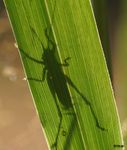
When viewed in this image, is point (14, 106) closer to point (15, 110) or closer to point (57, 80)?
point (15, 110)

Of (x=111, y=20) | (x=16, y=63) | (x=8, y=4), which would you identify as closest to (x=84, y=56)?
(x=8, y=4)

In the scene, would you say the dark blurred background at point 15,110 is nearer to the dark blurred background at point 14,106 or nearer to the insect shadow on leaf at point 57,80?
the dark blurred background at point 14,106

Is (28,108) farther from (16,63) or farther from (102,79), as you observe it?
(102,79)

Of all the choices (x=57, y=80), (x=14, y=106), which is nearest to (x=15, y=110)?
(x=14, y=106)

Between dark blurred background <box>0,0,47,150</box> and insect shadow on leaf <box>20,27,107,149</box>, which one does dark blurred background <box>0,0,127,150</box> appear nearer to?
dark blurred background <box>0,0,47,150</box>

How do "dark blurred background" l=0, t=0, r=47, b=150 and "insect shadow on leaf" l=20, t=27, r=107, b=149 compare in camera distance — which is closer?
"insect shadow on leaf" l=20, t=27, r=107, b=149

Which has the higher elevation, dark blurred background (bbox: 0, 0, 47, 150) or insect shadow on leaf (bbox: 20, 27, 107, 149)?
insect shadow on leaf (bbox: 20, 27, 107, 149)

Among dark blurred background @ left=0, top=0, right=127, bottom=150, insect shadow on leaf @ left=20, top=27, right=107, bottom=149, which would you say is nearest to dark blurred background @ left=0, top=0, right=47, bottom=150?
dark blurred background @ left=0, top=0, right=127, bottom=150

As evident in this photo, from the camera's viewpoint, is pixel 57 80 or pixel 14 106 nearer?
pixel 57 80

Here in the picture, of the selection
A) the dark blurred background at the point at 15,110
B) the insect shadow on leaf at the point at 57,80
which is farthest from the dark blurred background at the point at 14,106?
the insect shadow on leaf at the point at 57,80

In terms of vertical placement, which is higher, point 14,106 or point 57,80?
point 57,80

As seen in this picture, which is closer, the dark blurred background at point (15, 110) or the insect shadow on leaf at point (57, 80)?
→ the insect shadow on leaf at point (57, 80)
